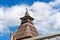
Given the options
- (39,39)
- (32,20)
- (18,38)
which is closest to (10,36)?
(18,38)

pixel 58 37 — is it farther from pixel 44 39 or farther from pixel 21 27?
pixel 21 27

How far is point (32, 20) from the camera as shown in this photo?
31125 mm

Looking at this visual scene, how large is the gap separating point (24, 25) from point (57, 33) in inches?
503

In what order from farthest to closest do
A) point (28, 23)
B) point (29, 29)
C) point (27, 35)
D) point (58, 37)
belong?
point (28, 23), point (29, 29), point (27, 35), point (58, 37)

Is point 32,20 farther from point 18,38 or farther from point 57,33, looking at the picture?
point 57,33

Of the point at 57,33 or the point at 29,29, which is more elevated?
the point at 29,29

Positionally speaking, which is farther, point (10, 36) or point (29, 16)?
point (29, 16)

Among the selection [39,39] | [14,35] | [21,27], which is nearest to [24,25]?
[21,27]

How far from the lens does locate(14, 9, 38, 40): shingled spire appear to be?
2598 cm

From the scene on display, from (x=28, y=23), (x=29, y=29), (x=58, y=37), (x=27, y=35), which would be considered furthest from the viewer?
(x=28, y=23)

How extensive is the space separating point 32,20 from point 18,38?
234 inches

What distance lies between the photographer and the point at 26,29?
89.8ft

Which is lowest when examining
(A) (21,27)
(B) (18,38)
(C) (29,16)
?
(B) (18,38)

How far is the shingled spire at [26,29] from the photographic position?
85.3 feet
